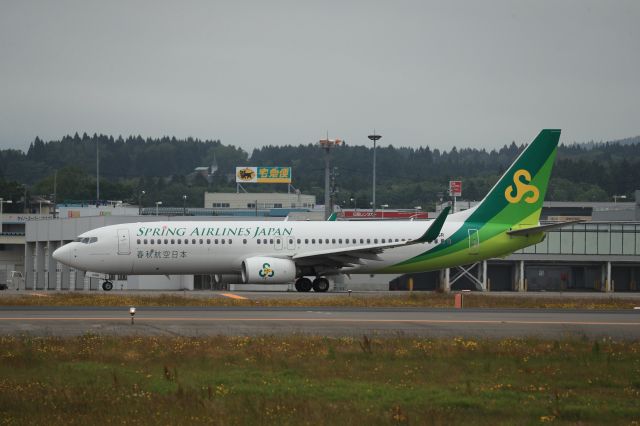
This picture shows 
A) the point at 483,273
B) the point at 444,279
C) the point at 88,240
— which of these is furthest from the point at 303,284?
the point at 483,273

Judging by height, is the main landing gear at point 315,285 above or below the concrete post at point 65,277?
above

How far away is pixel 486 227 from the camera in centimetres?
4706

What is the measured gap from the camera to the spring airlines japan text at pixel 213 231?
4588 cm

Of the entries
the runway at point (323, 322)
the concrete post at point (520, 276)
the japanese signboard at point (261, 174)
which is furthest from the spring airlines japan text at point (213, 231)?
the japanese signboard at point (261, 174)

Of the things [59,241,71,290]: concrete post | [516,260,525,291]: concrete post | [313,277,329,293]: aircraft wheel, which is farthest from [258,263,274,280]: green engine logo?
[59,241,71,290]: concrete post

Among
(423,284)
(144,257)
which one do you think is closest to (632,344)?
(144,257)

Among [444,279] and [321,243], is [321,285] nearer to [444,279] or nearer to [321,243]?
[321,243]

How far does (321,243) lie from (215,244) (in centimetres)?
533

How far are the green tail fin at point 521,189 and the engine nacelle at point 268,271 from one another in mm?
10008

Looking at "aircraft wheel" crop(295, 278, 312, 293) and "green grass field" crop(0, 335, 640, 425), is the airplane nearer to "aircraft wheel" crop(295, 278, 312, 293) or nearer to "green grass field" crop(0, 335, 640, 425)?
"aircraft wheel" crop(295, 278, 312, 293)

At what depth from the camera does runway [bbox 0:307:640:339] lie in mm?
25344

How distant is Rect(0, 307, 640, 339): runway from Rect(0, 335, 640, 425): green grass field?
2.17 metres

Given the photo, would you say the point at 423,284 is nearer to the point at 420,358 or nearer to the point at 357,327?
the point at 357,327

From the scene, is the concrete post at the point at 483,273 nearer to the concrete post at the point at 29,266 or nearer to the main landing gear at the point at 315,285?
the main landing gear at the point at 315,285
